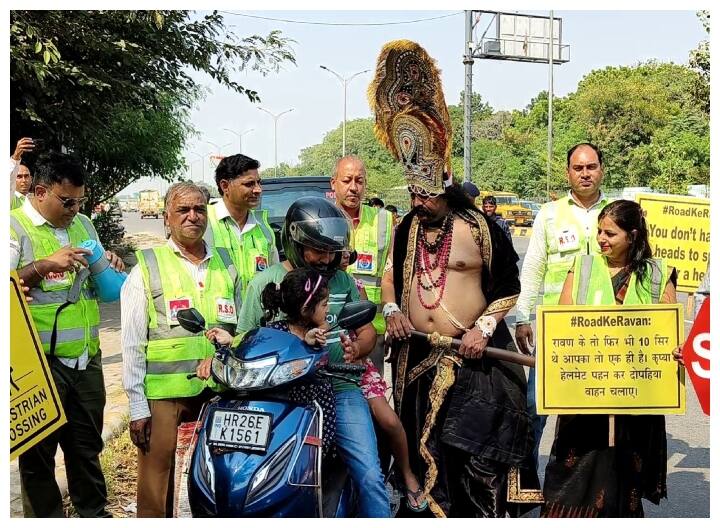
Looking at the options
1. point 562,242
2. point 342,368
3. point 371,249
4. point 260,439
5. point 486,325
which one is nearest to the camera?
point 260,439

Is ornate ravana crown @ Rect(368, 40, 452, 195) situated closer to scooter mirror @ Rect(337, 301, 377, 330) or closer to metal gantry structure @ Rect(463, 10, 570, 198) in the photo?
scooter mirror @ Rect(337, 301, 377, 330)

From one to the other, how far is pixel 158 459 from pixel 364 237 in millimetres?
2038

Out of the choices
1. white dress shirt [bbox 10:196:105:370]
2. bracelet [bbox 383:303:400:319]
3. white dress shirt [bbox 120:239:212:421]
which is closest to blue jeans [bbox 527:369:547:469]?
bracelet [bbox 383:303:400:319]

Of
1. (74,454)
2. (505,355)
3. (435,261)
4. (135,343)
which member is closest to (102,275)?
(135,343)

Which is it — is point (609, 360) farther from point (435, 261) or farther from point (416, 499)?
point (416, 499)

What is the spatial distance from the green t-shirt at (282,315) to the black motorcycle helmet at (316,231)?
87 mm

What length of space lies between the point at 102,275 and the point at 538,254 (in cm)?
238

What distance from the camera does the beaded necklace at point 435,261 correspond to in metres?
4.57

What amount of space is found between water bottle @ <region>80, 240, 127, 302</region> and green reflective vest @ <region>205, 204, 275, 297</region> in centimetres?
59

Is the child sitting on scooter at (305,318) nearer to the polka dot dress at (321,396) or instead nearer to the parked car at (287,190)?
the polka dot dress at (321,396)

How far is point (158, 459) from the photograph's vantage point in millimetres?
4180

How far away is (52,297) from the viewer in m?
4.48

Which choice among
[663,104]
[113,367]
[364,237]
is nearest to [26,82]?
[113,367]

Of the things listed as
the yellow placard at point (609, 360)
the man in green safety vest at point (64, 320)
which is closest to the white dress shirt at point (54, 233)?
the man in green safety vest at point (64, 320)
